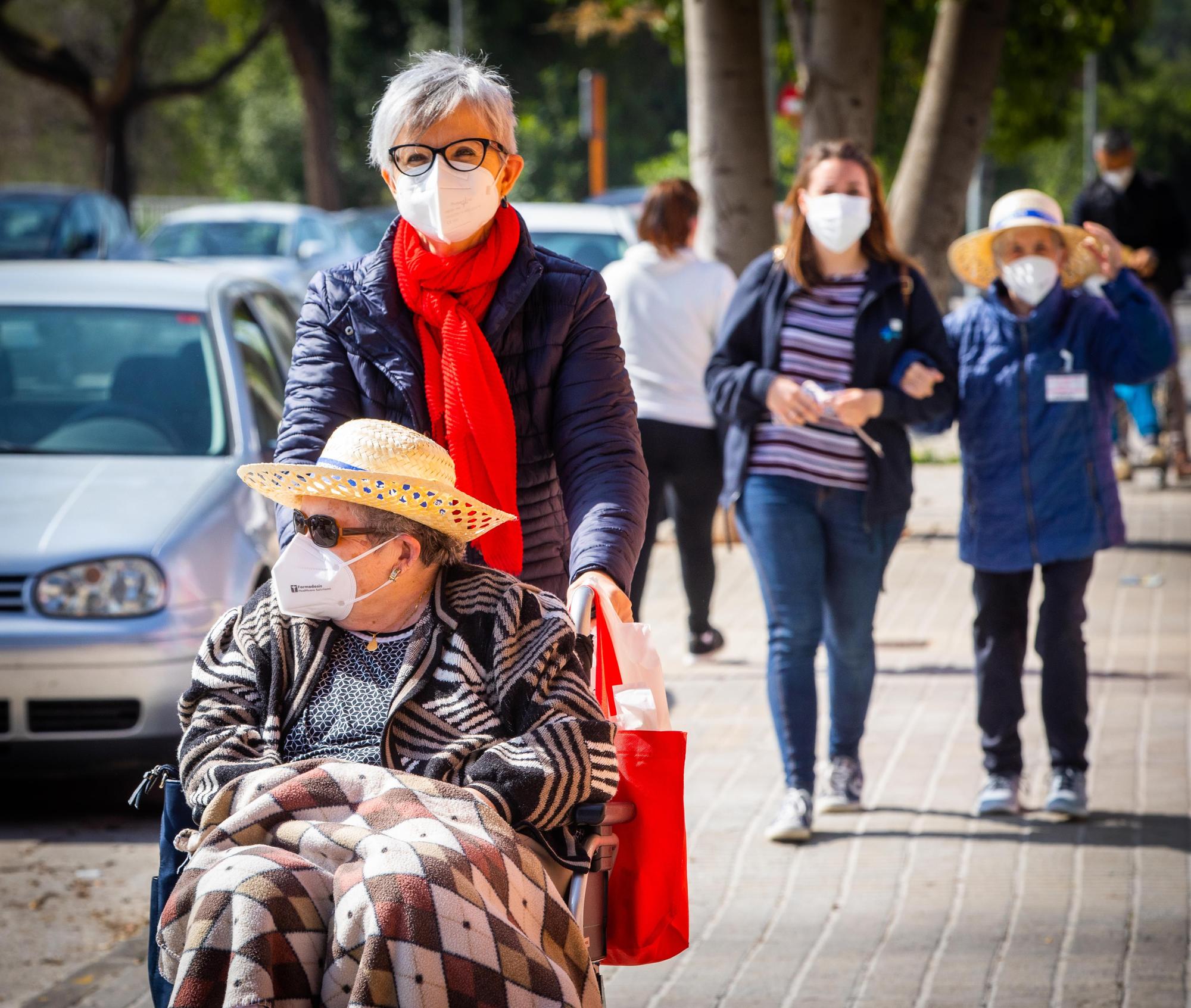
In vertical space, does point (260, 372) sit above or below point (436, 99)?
below

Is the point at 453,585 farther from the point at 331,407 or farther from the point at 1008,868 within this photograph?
the point at 1008,868

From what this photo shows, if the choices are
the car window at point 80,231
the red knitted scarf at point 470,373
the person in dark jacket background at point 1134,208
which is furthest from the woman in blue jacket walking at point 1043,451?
the car window at point 80,231

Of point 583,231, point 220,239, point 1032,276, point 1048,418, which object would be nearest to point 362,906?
point 1048,418

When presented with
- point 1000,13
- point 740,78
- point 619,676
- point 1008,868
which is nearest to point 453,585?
point 619,676

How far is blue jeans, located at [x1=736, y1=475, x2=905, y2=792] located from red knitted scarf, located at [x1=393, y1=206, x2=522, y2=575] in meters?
2.36

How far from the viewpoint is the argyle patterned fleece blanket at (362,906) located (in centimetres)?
262

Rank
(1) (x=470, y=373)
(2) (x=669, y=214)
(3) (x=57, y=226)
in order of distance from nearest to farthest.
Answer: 1. (1) (x=470, y=373)
2. (2) (x=669, y=214)
3. (3) (x=57, y=226)

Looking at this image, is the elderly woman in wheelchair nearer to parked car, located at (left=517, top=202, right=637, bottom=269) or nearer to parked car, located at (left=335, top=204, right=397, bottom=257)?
parked car, located at (left=517, top=202, right=637, bottom=269)

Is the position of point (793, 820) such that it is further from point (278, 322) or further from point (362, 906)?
point (278, 322)

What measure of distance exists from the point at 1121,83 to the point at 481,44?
82.0ft

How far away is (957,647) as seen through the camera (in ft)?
28.0

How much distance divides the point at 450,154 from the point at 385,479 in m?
0.69

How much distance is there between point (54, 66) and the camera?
31.5 metres

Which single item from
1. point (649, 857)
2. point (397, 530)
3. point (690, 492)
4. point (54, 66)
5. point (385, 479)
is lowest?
point (690, 492)
